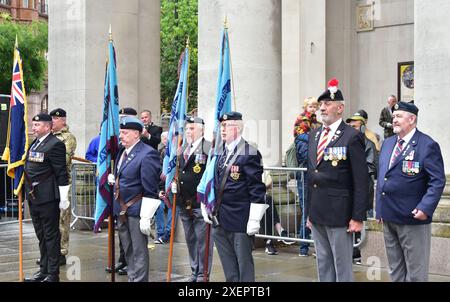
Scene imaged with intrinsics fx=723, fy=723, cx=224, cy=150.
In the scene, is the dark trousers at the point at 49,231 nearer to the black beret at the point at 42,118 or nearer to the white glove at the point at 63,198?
the white glove at the point at 63,198

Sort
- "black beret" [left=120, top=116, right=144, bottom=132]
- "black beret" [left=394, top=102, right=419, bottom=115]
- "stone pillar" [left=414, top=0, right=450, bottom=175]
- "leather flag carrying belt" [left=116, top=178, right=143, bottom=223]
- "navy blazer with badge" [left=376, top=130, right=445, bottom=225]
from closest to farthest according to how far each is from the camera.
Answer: "navy blazer with badge" [left=376, top=130, right=445, bottom=225] < "black beret" [left=394, top=102, right=419, bottom=115] < "leather flag carrying belt" [left=116, top=178, right=143, bottom=223] < "black beret" [left=120, top=116, right=144, bottom=132] < "stone pillar" [left=414, top=0, right=450, bottom=175]

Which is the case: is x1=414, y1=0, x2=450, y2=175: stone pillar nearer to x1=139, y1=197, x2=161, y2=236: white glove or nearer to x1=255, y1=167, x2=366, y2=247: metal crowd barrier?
x1=255, y1=167, x2=366, y2=247: metal crowd barrier

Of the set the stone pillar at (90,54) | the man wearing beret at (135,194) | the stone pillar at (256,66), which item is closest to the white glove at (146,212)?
the man wearing beret at (135,194)

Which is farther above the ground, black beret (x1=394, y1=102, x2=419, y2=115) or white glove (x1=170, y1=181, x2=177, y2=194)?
black beret (x1=394, y1=102, x2=419, y2=115)

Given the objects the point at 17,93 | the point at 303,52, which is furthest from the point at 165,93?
the point at 17,93

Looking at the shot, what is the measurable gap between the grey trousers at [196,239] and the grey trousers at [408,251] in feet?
8.24

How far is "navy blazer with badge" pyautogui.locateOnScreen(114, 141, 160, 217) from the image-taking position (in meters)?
7.73

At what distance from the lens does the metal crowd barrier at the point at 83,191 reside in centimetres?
1384

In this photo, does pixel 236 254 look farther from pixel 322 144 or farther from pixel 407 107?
pixel 407 107

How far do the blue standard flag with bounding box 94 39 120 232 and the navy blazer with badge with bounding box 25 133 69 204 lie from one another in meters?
0.64

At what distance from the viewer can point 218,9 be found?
12.0 metres

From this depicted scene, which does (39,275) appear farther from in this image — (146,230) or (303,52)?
(303,52)

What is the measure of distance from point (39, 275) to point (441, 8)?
6.11m

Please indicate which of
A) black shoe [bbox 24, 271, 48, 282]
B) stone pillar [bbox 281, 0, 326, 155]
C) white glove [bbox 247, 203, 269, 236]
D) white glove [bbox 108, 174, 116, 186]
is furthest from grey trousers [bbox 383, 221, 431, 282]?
stone pillar [bbox 281, 0, 326, 155]
